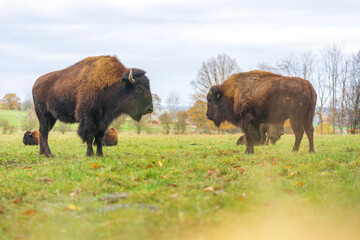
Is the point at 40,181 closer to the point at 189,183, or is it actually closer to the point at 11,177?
the point at 11,177

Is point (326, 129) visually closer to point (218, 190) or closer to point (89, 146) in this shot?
point (89, 146)

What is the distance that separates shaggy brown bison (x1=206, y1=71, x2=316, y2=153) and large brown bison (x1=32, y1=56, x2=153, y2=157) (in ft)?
9.85

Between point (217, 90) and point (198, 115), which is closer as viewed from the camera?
point (217, 90)

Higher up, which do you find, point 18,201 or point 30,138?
point 30,138

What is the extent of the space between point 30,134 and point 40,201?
1318cm

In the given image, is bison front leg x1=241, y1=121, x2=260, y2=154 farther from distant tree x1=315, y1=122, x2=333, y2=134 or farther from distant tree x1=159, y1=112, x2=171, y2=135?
distant tree x1=315, y1=122, x2=333, y2=134

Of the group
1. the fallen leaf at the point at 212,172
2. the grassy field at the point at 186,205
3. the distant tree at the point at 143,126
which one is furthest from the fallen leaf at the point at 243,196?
the distant tree at the point at 143,126

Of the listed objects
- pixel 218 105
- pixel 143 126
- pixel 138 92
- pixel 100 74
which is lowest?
pixel 143 126

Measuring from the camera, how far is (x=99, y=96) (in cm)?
908

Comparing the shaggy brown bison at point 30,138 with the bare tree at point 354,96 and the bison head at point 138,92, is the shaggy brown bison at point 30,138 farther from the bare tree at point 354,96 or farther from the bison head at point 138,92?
the bare tree at point 354,96

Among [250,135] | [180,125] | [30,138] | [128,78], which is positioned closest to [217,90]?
[250,135]

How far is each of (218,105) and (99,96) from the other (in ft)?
14.0

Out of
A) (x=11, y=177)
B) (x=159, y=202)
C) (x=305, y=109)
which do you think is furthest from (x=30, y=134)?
(x=159, y=202)

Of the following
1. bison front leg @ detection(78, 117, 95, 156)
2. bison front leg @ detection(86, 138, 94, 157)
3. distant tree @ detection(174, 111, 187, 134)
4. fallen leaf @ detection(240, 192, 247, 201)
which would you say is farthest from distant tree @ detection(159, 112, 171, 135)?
fallen leaf @ detection(240, 192, 247, 201)
